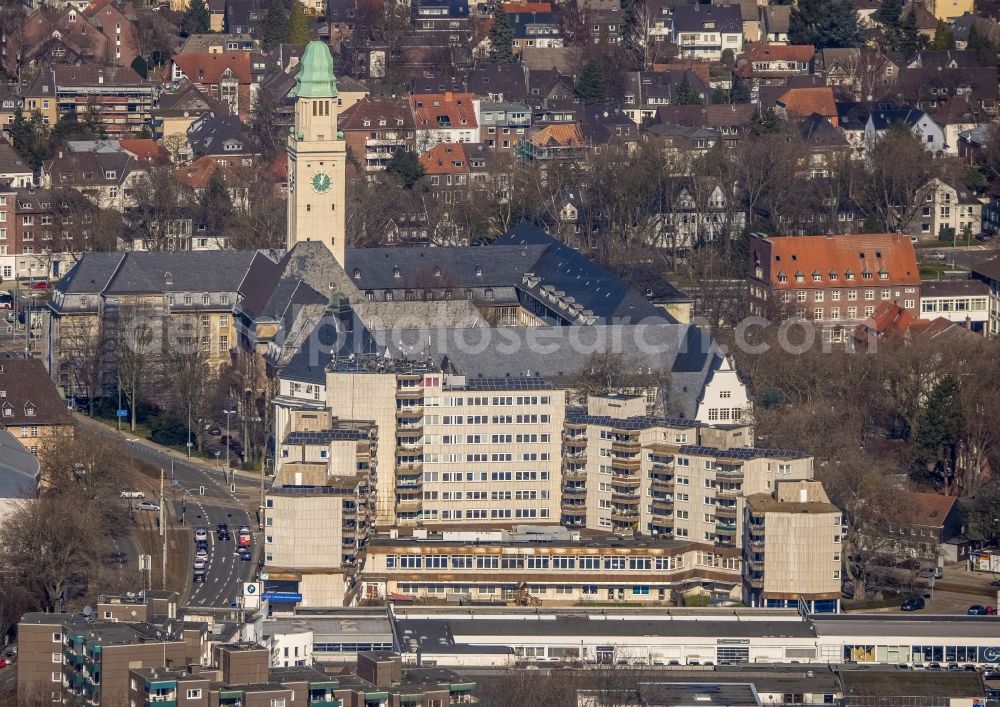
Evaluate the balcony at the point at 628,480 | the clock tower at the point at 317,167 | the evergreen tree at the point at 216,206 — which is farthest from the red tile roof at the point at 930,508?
the evergreen tree at the point at 216,206

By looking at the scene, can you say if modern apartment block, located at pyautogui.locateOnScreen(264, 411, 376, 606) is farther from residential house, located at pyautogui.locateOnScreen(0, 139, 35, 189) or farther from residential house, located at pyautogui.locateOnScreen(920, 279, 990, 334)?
residential house, located at pyautogui.locateOnScreen(0, 139, 35, 189)

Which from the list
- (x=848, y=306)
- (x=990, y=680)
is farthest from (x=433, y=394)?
(x=848, y=306)

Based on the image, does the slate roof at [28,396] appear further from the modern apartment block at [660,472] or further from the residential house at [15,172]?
the residential house at [15,172]

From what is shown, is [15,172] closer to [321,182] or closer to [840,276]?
[321,182]

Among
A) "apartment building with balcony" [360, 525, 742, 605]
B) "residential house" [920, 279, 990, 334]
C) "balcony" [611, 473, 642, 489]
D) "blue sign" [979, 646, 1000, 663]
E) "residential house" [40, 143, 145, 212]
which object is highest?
"residential house" [40, 143, 145, 212]

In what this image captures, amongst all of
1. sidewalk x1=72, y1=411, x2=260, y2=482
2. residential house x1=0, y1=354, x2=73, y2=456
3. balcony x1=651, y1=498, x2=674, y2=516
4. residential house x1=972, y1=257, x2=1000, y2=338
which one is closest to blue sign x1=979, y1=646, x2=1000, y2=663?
balcony x1=651, y1=498, x2=674, y2=516

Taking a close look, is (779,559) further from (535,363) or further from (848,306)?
(848,306)
